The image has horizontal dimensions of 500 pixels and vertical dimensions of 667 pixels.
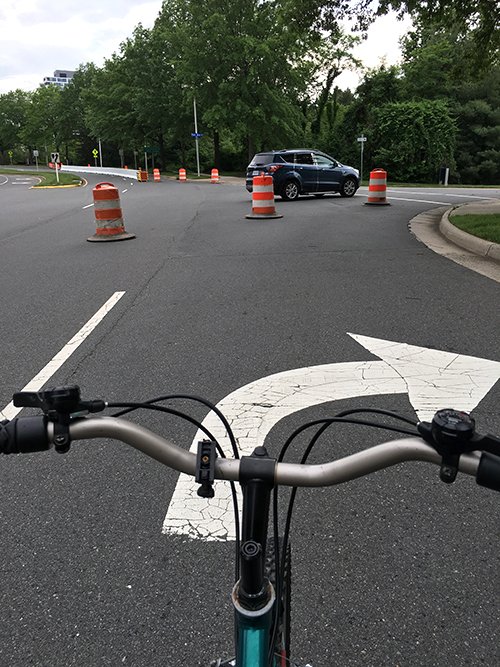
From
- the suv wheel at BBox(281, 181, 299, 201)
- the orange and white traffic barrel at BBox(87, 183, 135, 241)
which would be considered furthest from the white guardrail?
the orange and white traffic barrel at BBox(87, 183, 135, 241)

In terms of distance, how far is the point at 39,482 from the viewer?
3043 millimetres

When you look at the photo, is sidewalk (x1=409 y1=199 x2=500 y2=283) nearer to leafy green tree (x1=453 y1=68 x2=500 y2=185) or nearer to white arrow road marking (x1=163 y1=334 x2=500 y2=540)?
white arrow road marking (x1=163 y1=334 x2=500 y2=540)

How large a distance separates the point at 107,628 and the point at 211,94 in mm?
51788

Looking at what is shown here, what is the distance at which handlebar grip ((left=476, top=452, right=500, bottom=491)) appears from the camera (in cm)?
106

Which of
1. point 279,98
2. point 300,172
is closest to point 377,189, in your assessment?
point 300,172

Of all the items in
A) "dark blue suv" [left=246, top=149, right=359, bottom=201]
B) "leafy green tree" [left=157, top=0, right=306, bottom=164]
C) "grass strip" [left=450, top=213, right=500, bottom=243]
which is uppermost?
"leafy green tree" [left=157, top=0, right=306, bottom=164]

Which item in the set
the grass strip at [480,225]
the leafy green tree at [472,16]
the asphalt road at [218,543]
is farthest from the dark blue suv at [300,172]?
the asphalt road at [218,543]

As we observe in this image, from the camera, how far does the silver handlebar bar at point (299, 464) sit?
114 cm

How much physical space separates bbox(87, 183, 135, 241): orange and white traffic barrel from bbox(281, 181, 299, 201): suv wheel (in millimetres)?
9763

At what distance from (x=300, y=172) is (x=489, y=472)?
20.2 m

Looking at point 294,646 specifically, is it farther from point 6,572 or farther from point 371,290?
point 371,290

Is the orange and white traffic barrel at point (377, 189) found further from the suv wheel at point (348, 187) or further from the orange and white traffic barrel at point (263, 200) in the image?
the orange and white traffic barrel at point (263, 200)

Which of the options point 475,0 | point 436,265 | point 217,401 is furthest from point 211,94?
point 217,401

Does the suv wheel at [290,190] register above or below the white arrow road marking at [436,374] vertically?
above
